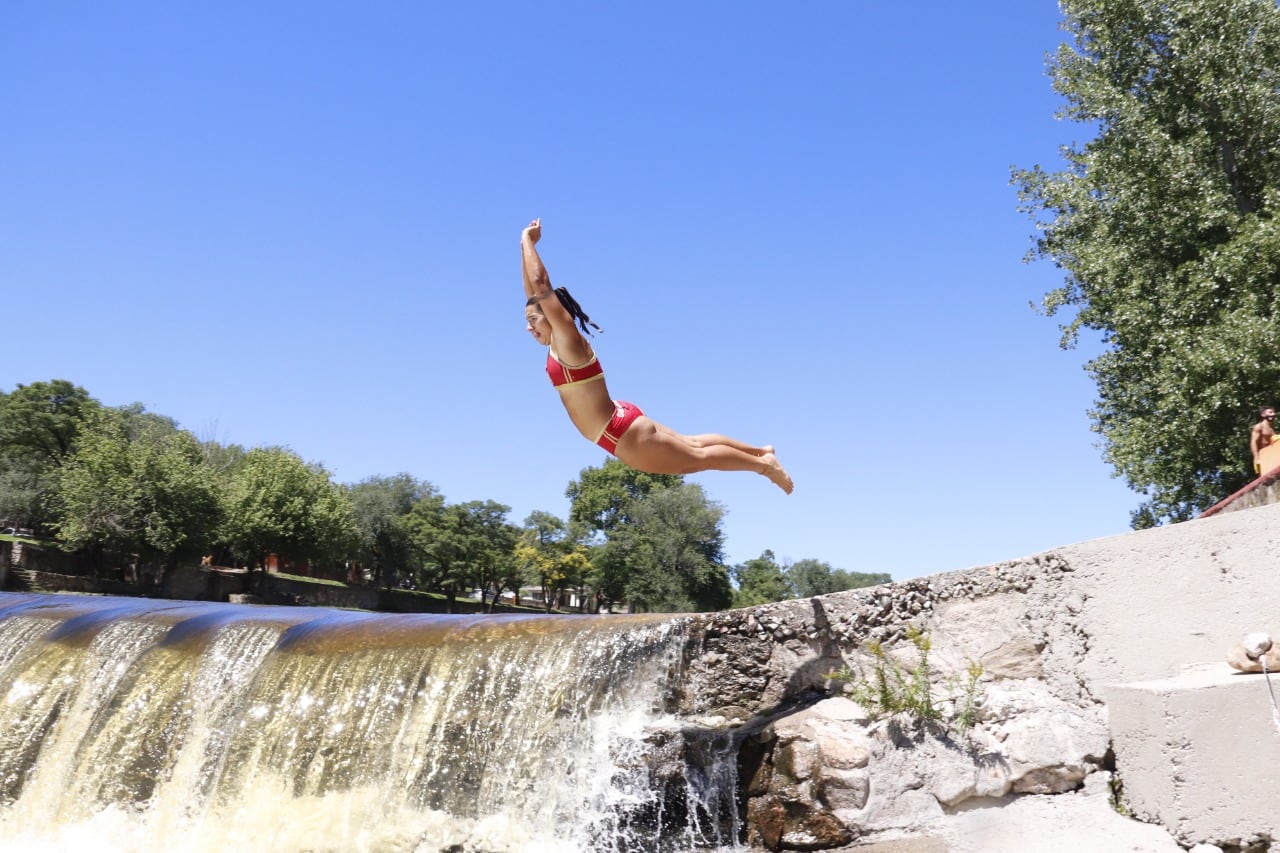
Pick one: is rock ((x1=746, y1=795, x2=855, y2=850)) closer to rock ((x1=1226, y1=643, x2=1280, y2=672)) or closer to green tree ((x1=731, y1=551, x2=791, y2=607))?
rock ((x1=1226, y1=643, x2=1280, y2=672))

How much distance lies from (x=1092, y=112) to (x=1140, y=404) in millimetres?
5430

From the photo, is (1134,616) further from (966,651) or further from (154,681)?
(154,681)

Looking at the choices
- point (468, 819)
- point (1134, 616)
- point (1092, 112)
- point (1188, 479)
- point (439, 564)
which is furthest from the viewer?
point (439, 564)

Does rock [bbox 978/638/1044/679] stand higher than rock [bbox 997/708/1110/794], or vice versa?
rock [bbox 978/638/1044/679]

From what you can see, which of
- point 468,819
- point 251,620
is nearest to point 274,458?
point 251,620

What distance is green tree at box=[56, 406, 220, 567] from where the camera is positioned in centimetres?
3584

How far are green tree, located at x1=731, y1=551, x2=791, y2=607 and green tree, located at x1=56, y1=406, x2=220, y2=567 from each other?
4763 cm

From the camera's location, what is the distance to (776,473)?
7273 millimetres

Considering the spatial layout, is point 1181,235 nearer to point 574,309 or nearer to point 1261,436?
point 1261,436

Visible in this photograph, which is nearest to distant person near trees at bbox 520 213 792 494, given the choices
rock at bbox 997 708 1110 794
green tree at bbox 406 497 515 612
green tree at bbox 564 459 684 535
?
rock at bbox 997 708 1110 794

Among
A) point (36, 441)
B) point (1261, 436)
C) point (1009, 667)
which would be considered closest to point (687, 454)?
point (1009, 667)

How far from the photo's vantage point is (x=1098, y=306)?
56.4 ft

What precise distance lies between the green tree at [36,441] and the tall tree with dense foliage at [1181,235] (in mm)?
43657

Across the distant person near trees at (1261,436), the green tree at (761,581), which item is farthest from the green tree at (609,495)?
the distant person near trees at (1261,436)
